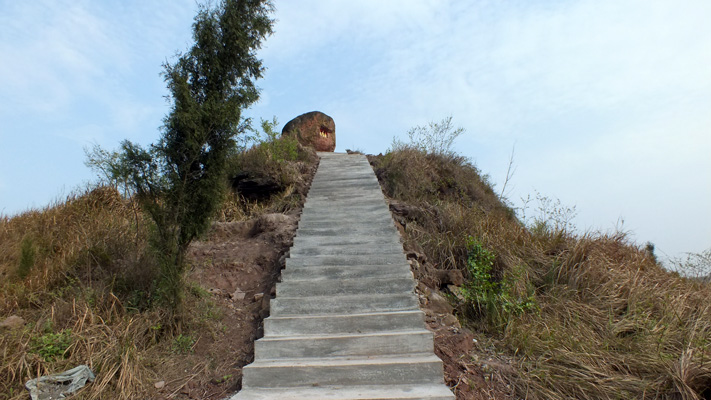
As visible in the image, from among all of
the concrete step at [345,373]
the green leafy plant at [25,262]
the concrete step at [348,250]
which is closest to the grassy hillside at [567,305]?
the concrete step at [348,250]

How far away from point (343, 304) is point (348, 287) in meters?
0.29

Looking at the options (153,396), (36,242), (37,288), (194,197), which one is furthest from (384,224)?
Result: (36,242)

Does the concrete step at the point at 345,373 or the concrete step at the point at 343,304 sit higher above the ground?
the concrete step at the point at 343,304

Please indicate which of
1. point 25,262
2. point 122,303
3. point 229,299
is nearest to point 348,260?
point 229,299

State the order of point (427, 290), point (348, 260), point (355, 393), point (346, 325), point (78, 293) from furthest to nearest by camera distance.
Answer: point (348, 260) < point (427, 290) < point (78, 293) < point (346, 325) < point (355, 393)

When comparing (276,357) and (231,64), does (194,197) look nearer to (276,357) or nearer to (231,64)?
(231,64)

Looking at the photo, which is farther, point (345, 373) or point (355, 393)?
point (345, 373)

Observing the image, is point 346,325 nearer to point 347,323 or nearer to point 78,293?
point 347,323

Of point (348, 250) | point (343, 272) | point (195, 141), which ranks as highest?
point (195, 141)

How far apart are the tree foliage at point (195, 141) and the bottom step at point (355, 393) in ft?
4.76

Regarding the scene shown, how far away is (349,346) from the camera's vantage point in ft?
13.5

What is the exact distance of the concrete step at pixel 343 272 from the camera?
5125 mm

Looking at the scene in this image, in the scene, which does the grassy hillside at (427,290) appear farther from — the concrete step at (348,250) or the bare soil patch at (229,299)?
the concrete step at (348,250)

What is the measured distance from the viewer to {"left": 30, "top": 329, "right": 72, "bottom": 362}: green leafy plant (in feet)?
13.0
